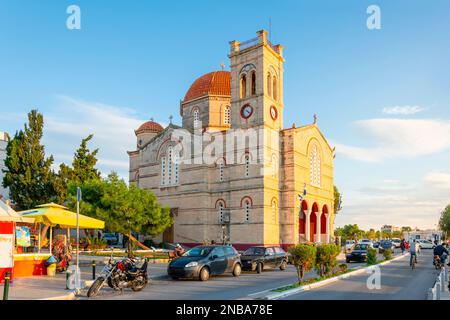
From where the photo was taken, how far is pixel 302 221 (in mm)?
46719

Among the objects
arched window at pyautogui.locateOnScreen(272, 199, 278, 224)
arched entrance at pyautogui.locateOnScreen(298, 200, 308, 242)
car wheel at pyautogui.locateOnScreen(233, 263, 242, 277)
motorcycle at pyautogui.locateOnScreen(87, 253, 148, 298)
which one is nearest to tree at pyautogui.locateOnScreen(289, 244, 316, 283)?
car wheel at pyautogui.locateOnScreen(233, 263, 242, 277)

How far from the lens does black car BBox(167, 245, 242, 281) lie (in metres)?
17.9

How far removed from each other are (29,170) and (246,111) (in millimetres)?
22005

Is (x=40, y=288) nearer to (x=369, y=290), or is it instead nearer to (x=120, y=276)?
(x=120, y=276)

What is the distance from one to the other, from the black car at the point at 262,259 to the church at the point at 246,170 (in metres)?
13.8

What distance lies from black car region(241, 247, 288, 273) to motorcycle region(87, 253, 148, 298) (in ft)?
28.5

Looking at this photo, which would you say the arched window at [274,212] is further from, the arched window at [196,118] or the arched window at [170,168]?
the arched window at [196,118]

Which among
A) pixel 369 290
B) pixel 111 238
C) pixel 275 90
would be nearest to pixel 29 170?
pixel 111 238

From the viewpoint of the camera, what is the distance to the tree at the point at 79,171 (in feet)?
148

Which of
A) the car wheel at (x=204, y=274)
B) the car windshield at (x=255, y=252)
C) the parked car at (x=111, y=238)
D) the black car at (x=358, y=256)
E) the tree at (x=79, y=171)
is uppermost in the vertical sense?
the tree at (x=79, y=171)

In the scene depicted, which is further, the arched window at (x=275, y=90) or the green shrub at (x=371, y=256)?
the arched window at (x=275, y=90)

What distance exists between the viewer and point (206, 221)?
42219mm

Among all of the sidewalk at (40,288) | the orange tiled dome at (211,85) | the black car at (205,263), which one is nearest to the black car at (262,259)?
the black car at (205,263)

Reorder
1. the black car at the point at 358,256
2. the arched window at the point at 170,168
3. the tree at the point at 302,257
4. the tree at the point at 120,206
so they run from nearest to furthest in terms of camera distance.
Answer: the tree at the point at 302,257 < the black car at the point at 358,256 < the tree at the point at 120,206 < the arched window at the point at 170,168
